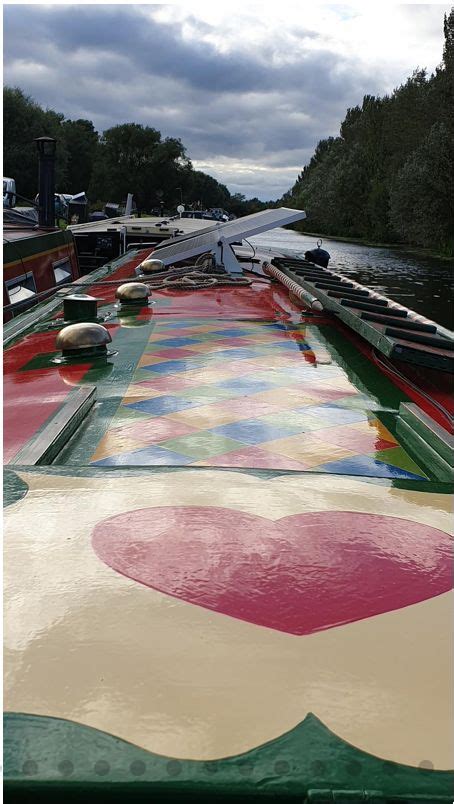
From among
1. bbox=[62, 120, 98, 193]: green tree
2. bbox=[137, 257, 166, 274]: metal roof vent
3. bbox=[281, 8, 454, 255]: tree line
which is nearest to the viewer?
bbox=[137, 257, 166, 274]: metal roof vent

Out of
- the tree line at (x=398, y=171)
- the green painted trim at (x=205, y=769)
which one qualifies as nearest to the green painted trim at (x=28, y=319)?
the green painted trim at (x=205, y=769)

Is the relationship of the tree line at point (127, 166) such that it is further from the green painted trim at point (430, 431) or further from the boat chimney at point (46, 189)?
the green painted trim at point (430, 431)

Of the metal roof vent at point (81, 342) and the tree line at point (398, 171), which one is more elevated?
the tree line at point (398, 171)

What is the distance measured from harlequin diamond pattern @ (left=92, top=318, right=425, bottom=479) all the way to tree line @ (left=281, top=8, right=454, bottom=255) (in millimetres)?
25920

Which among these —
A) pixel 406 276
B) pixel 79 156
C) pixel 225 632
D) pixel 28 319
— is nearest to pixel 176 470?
pixel 225 632

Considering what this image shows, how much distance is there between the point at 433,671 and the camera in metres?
1.15

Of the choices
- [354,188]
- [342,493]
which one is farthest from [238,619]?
[354,188]

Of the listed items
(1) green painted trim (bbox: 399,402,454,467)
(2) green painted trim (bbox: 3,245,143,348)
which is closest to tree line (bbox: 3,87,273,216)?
(2) green painted trim (bbox: 3,245,143,348)

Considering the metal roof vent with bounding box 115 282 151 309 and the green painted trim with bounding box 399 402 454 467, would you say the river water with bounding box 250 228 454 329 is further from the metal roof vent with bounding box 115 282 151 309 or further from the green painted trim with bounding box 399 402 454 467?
the green painted trim with bounding box 399 402 454 467

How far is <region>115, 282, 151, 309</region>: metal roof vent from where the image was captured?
618 centimetres

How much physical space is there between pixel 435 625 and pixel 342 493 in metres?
0.61

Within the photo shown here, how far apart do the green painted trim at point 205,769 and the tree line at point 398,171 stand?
1145 inches

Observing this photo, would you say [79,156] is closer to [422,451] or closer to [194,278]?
[194,278]

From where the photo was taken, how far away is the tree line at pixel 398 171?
2814 centimetres
